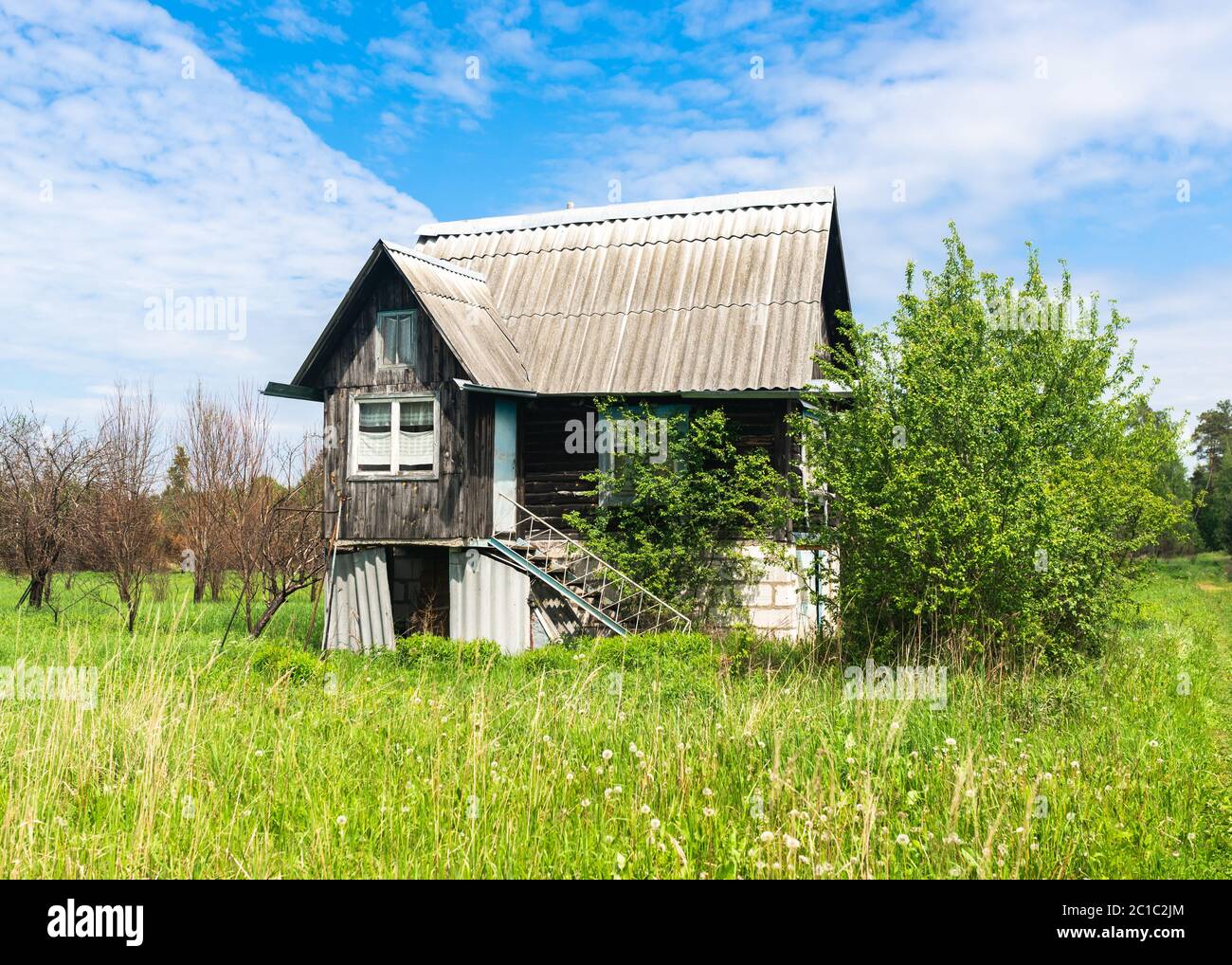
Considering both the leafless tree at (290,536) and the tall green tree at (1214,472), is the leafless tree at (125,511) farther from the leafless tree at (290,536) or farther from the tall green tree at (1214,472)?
the tall green tree at (1214,472)

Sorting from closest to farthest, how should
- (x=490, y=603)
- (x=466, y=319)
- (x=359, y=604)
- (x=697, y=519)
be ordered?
(x=490, y=603) < (x=697, y=519) < (x=359, y=604) < (x=466, y=319)

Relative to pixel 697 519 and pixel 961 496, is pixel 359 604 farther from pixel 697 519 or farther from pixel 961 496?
pixel 961 496

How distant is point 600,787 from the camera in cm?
554

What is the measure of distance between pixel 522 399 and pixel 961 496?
29.1 feet

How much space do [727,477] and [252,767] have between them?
10764 millimetres

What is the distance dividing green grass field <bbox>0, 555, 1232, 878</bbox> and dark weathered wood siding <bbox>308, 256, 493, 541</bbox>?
6990 mm

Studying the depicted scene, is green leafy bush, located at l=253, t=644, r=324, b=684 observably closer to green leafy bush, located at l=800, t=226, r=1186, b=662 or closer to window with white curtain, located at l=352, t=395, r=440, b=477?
window with white curtain, located at l=352, t=395, r=440, b=477

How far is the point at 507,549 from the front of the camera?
49.8 ft

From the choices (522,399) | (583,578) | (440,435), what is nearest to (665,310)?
(522,399)

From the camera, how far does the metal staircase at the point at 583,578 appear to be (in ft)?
48.4

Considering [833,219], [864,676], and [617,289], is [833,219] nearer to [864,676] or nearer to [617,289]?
[617,289]

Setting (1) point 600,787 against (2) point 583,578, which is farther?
(2) point 583,578

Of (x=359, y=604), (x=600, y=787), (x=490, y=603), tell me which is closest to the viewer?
(x=600, y=787)

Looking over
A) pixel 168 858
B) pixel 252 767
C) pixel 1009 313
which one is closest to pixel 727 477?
pixel 1009 313
